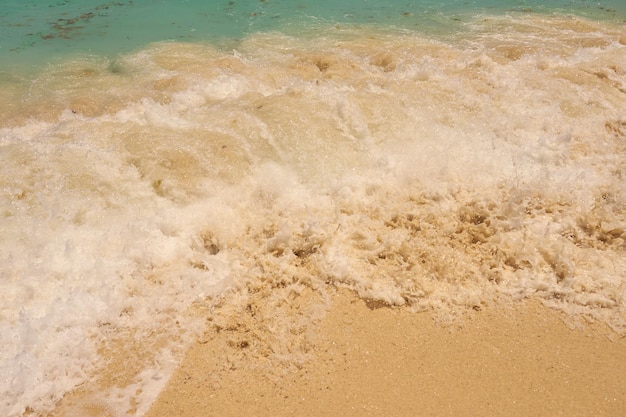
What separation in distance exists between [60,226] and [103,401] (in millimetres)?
1798

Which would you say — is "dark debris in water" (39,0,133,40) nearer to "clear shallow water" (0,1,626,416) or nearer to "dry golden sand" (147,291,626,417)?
"clear shallow water" (0,1,626,416)

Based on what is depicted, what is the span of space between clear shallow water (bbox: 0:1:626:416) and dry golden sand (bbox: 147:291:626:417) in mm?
197

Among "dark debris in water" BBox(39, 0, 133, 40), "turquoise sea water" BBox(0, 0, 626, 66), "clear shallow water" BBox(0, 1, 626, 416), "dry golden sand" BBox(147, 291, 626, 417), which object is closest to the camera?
"dry golden sand" BBox(147, 291, 626, 417)

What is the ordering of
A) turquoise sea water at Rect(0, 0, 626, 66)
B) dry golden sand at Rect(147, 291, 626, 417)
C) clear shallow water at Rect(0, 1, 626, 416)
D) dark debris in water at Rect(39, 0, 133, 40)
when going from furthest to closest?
1. dark debris in water at Rect(39, 0, 133, 40)
2. turquoise sea water at Rect(0, 0, 626, 66)
3. clear shallow water at Rect(0, 1, 626, 416)
4. dry golden sand at Rect(147, 291, 626, 417)

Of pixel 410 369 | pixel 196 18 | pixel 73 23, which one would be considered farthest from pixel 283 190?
pixel 73 23

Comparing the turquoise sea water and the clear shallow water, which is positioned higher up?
the turquoise sea water

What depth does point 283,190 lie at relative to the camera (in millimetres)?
4473

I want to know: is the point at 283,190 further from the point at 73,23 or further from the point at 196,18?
the point at 73,23

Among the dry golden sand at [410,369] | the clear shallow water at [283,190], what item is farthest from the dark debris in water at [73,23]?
the dry golden sand at [410,369]

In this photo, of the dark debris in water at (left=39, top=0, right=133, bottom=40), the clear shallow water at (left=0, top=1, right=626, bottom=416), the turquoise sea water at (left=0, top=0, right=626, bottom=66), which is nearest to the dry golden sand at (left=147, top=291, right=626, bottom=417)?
the clear shallow water at (left=0, top=1, right=626, bottom=416)

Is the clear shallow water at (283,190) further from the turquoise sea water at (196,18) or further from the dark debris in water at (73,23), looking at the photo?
the dark debris in water at (73,23)

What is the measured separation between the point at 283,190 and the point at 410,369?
209cm

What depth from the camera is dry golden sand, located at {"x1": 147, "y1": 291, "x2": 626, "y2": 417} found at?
2.83m

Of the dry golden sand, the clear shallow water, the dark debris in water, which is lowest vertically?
the dry golden sand
